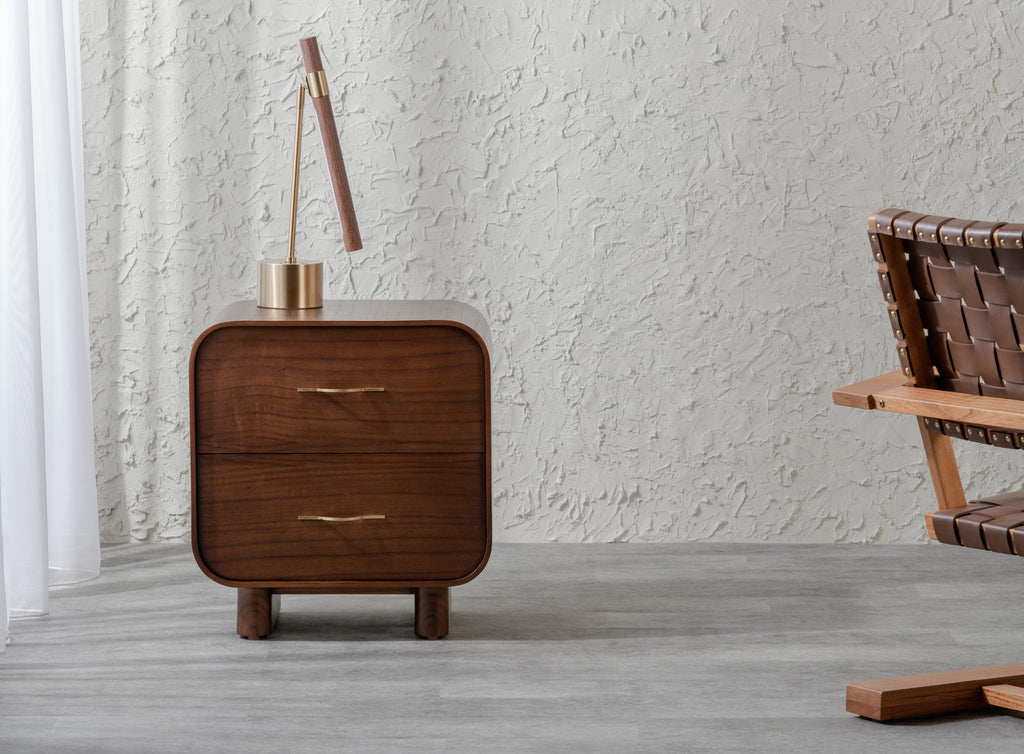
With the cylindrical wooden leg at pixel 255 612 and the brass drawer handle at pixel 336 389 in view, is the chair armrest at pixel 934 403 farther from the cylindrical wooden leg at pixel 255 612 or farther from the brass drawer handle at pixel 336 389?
the cylindrical wooden leg at pixel 255 612

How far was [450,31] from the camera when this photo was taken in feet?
9.05

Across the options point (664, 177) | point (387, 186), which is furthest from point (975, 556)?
point (387, 186)

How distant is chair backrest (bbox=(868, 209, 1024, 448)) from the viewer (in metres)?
1.50

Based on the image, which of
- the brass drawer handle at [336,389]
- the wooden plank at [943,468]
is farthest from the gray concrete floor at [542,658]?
the brass drawer handle at [336,389]

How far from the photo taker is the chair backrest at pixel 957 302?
150 cm

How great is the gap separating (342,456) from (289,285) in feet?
1.10

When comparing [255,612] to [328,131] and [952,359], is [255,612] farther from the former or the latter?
[952,359]

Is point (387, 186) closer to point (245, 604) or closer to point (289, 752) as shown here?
point (245, 604)

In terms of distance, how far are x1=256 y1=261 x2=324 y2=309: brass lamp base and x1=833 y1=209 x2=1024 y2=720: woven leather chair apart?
998mm

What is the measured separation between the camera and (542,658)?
208 cm

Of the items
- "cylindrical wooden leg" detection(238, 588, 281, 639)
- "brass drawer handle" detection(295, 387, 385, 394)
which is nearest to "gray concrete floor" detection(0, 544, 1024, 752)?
"cylindrical wooden leg" detection(238, 588, 281, 639)

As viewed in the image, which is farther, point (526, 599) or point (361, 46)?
point (361, 46)

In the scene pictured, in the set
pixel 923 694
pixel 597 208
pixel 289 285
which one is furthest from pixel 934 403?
pixel 597 208

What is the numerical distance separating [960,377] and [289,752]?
1058mm
